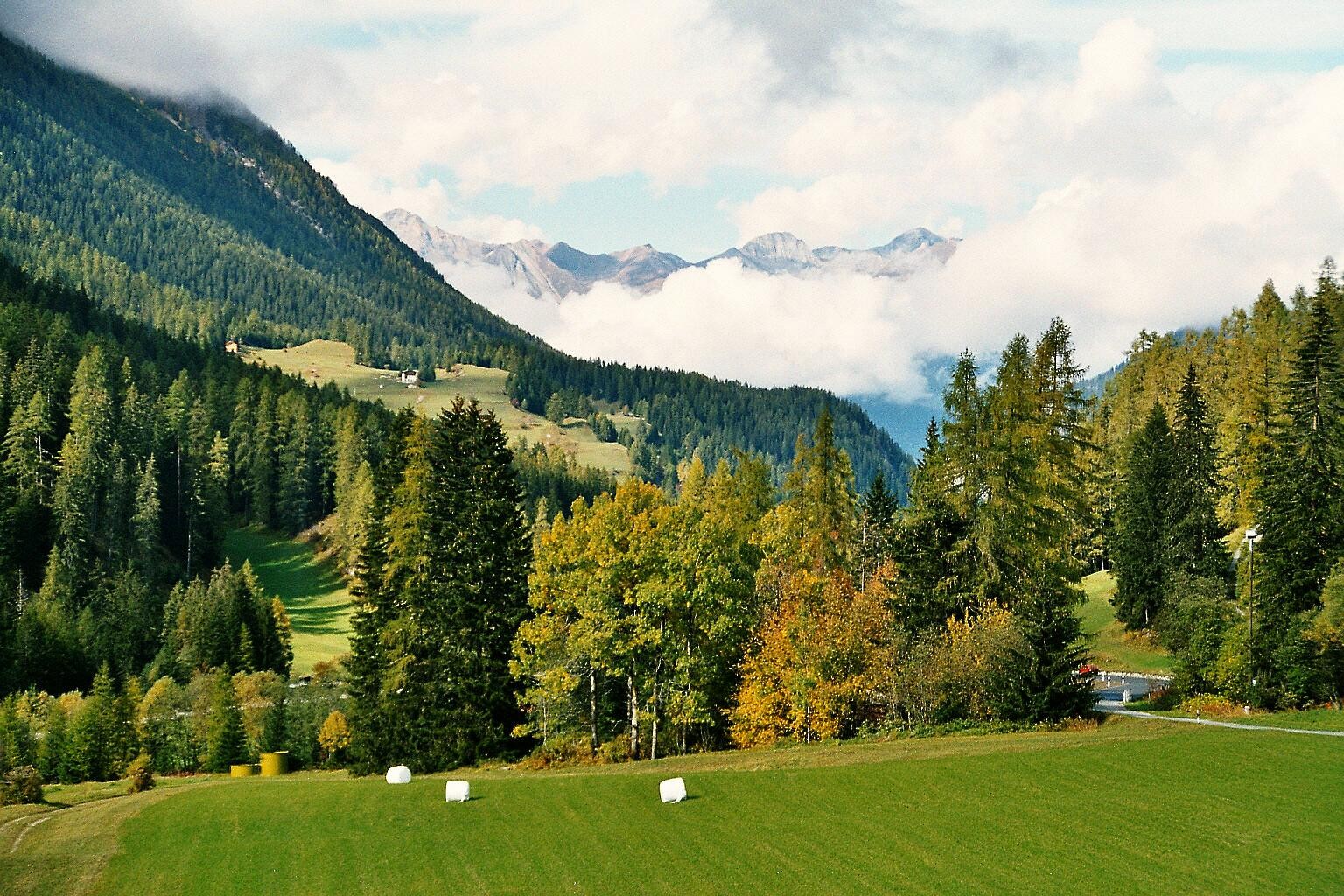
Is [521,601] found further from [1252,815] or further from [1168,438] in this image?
[1168,438]

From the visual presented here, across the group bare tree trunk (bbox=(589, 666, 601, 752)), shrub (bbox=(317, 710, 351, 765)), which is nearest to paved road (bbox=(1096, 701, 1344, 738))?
bare tree trunk (bbox=(589, 666, 601, 752))

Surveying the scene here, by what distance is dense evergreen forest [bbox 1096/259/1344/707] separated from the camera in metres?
57.8

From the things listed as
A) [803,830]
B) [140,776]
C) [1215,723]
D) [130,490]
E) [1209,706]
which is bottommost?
[140,776]

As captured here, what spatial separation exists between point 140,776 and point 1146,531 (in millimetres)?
75129

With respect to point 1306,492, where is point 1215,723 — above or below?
below

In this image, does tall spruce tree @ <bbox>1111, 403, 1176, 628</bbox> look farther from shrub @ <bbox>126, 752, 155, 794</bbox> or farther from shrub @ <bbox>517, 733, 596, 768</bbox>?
shrub @ <bbox>126, 752, 155, 794</bbox>

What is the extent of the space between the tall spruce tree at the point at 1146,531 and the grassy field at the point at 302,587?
2909 inches

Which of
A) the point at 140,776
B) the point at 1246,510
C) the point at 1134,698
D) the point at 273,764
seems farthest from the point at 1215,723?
the point at 273,764

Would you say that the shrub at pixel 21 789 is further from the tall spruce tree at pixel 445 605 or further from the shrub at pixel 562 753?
the shrub at pixel 562 753

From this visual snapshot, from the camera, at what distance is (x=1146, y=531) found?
95.3 m

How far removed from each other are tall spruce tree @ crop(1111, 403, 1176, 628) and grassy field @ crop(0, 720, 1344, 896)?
48.0 meters

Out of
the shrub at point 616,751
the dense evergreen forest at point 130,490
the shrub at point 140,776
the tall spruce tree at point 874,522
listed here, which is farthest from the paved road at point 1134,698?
the shrub at point 140,776

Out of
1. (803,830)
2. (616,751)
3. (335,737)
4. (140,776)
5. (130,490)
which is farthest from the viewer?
(130,490)

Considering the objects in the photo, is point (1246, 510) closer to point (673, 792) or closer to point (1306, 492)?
point (1306, 492)
